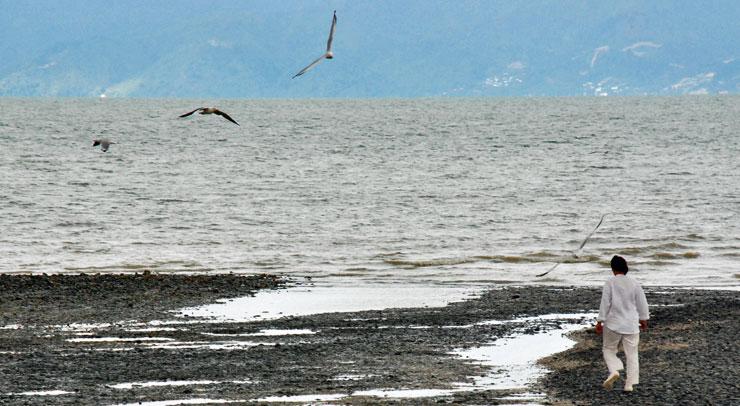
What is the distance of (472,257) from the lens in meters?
34.1

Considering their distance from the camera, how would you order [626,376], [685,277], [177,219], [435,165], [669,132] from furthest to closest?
[669,132]
[435,165]
[177,219]
[685,277]
[626,376]

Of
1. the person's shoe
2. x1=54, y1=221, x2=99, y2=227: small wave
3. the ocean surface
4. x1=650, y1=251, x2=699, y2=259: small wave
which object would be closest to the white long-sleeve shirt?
the person's shoe

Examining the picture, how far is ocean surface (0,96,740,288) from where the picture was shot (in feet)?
106

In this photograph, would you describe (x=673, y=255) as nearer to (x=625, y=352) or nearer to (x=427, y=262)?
(x=427, y=262)

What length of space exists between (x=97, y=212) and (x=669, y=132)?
84965mm

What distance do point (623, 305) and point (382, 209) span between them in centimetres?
3592

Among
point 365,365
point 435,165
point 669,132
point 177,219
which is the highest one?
point 669,132

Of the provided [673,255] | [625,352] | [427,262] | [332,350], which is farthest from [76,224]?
[625,352]

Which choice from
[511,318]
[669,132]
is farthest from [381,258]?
[669,132]

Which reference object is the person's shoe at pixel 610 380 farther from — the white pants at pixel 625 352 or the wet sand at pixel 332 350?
the wet sand at pixel 332 350

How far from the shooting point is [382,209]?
1964 inches

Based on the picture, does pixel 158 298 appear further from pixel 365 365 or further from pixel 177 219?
pixel 177 219

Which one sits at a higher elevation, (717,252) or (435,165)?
(435,165)

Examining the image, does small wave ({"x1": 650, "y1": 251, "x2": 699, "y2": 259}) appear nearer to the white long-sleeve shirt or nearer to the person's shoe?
the person's shoe
